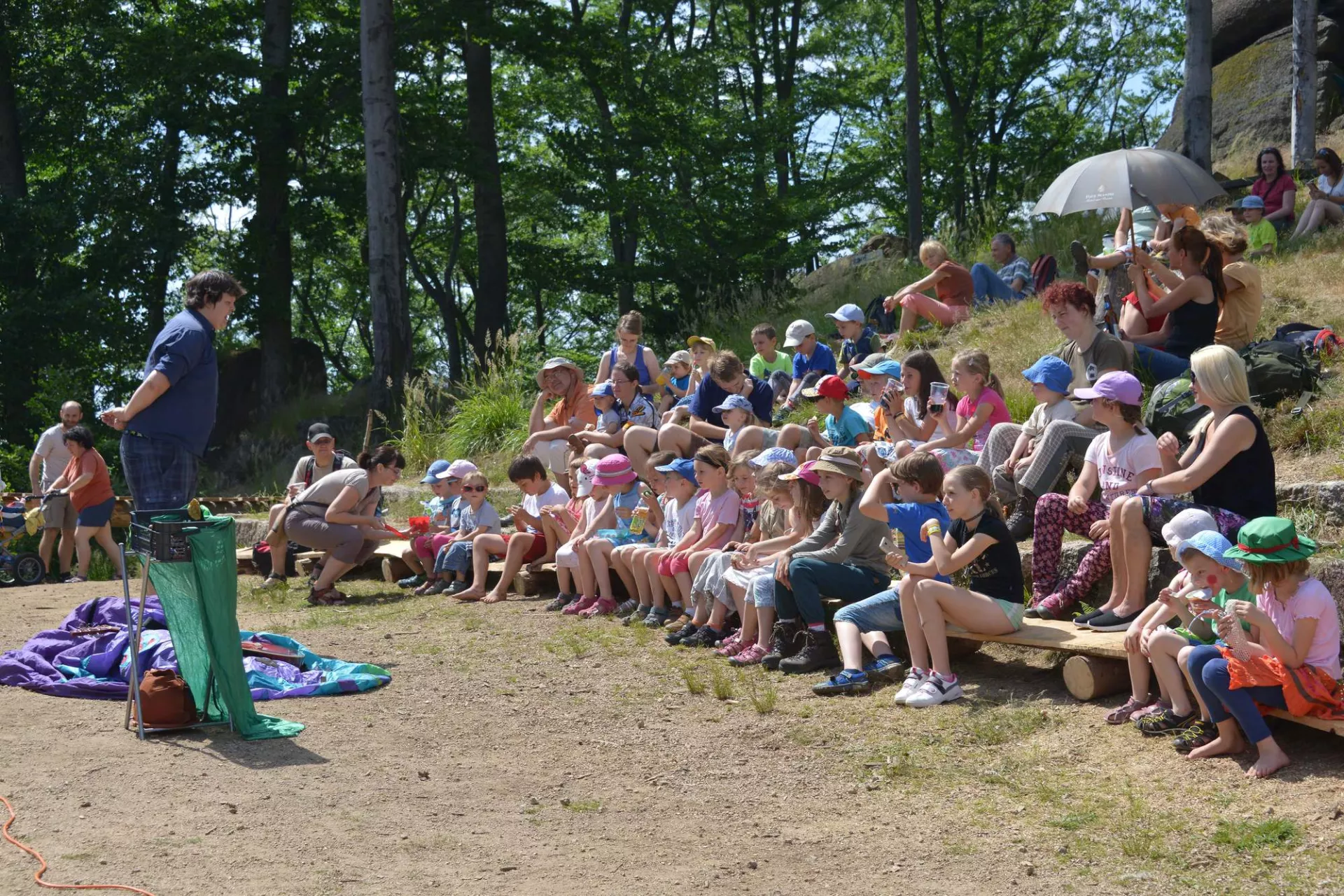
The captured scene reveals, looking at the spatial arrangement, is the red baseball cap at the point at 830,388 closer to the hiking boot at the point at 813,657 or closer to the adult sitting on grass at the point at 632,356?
the hiking boot at the point at 813,657

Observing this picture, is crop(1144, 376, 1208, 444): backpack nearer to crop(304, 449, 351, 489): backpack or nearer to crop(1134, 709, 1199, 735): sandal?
crop(1134, 709, 1199, 735): sandal

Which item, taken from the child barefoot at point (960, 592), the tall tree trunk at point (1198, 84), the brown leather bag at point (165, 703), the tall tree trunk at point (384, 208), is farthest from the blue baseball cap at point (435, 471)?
the tall tree trunk at point (1198, 84)

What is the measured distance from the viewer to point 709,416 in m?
9.89

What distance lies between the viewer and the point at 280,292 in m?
20.5

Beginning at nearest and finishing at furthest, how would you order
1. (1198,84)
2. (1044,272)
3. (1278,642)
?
(1278,642) < (1044,272) < (1198,84)

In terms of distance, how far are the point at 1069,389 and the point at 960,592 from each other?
1950 mm

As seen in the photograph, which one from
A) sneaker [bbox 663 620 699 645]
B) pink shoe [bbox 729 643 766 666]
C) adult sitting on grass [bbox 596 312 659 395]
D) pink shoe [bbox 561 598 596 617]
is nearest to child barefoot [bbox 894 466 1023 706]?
pink shoe [bbox 729 643 766 666]

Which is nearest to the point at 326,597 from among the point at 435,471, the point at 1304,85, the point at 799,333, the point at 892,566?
the point at 435,471

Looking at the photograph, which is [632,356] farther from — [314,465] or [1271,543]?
[1271,543]

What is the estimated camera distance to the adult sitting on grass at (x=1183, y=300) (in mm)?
7852

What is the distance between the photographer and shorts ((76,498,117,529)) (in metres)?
12.7

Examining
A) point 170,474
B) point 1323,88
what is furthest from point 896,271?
point 170,474

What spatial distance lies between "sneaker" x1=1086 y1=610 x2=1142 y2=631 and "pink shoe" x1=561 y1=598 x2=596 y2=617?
3.74 metres

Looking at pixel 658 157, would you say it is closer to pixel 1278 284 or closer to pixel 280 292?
pixel 280 292
